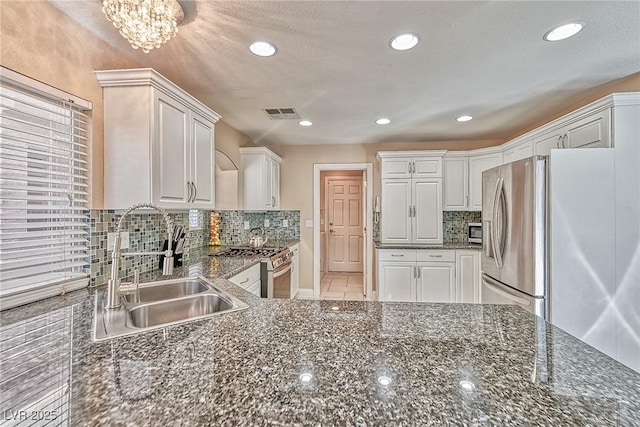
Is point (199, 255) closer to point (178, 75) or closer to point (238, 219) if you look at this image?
point (238, 219)

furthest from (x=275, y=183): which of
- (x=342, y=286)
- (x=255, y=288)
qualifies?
(x=342, y=286)

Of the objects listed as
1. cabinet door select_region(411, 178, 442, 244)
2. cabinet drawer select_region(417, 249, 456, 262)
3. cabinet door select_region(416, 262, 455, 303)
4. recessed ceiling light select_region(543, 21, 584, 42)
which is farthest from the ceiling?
cabinet door select_region(416, 262, 455, 303)

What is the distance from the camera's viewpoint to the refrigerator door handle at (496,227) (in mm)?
2641

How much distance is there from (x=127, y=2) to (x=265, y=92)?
4.39 feet

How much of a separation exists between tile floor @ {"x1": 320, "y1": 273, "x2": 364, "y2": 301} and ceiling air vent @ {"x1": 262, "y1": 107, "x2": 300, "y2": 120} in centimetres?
264

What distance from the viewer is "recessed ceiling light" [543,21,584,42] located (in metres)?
1.63

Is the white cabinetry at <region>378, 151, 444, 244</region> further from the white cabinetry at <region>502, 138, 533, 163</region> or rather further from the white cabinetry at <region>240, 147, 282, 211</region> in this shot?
the white cabinetry at <region>240, 147, 282, 211</region>

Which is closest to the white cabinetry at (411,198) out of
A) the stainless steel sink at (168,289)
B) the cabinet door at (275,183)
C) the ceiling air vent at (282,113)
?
the ceiling air vent at (282,113)

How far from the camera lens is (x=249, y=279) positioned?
2.63 m

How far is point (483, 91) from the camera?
8.23 ft

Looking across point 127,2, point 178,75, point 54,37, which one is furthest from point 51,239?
point 178,75

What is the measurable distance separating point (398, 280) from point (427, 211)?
100cm

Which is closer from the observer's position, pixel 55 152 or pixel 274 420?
pixel 274 420

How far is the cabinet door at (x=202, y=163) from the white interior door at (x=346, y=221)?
434 cm
